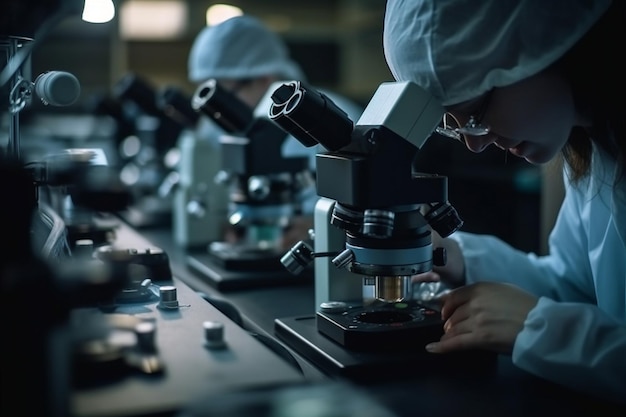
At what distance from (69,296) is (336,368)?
51 cm

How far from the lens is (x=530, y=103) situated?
105 centimetres

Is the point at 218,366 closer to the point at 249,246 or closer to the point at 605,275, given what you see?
the point at 605,275

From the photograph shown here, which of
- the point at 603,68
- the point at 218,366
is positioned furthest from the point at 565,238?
the point at 218,366

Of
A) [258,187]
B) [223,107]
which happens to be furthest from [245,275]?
[223,107]

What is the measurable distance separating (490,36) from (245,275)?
94 cm

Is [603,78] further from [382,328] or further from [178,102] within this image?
[178,102]

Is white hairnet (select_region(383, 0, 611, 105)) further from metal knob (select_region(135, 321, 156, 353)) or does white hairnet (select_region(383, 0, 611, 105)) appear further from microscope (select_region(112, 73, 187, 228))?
microscope (select_region(112, 73, 187, 228))

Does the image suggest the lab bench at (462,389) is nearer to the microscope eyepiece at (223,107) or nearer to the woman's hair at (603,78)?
the woman's hair at (603,78)

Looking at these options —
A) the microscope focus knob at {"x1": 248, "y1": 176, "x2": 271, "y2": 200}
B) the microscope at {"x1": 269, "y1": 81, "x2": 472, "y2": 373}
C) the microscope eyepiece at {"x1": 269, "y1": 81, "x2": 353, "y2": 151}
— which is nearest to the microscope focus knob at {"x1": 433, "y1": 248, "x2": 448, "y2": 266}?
the microscope at {"x1": 269, "y1": 81, "x2": 472, "y2": 373}

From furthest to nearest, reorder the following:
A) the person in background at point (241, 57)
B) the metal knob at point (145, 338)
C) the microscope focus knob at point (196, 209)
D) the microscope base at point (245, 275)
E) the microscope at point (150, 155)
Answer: the person in background at point (241, 57), the microscope at point (150, 155), the microscope focus knob at point (196, 209), the microscope base at point (245, 275), the metal knob at point (145, 338)

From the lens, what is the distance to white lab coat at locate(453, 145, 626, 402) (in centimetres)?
103

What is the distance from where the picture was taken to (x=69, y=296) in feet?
2.05

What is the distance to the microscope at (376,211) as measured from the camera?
0.99 metres

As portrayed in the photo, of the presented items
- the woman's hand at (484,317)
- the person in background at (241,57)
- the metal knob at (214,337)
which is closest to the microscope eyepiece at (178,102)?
the person in background at (241,57)
